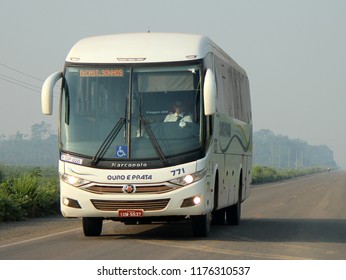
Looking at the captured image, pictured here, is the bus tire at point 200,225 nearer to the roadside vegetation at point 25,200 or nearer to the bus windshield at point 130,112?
the bus windshield at point 130,112

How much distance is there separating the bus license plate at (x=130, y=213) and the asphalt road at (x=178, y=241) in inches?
18.8

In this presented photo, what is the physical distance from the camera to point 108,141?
15.9 m

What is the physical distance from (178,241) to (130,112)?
242 cm

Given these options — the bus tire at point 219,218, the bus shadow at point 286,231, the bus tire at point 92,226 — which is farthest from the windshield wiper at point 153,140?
the bus tire at point 219,218

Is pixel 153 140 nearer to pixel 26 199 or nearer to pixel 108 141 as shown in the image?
pixel 108 141

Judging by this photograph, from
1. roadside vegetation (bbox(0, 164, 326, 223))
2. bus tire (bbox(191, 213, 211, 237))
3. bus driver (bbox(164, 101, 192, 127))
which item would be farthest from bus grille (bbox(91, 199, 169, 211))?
roadside vegetation (bbox(0, 164, 326, 223))

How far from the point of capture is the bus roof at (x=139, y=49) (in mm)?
16281

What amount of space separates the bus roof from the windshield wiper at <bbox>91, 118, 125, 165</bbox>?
1171 millimetres

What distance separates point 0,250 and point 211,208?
4.04 metres

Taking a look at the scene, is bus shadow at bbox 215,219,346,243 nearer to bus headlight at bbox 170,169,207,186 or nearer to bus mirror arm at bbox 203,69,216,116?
bus headlight at bbox 170,169,207,186

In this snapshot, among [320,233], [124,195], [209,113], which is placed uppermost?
[209,113]

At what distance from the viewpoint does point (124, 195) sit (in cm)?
1558
